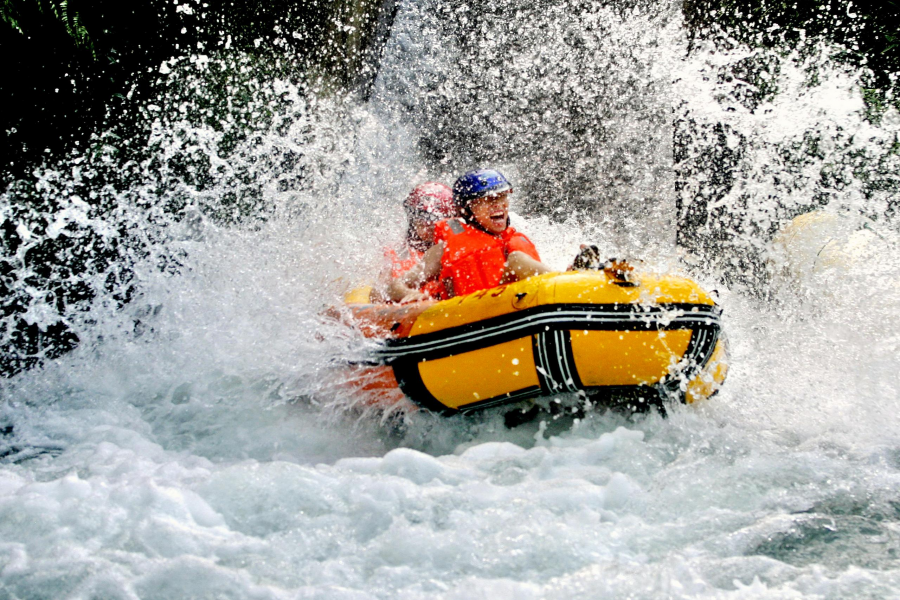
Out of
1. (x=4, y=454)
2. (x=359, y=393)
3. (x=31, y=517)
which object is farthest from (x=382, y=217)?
(x=31, y=517)

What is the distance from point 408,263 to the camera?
4.40 m

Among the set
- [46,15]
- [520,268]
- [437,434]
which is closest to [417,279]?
[520,268]

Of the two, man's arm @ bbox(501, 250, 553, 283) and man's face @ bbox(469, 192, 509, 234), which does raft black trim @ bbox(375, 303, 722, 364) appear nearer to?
man's arm @ bbox(501, 250, 553, 283)

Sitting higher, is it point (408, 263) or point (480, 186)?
point (480, 186)

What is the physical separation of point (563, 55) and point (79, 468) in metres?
5.72

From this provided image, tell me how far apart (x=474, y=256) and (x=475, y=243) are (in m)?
0.07

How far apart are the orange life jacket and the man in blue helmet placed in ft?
0.17

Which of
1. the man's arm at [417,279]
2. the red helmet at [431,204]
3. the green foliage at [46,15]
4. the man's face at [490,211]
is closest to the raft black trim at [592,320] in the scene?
the man's arm at [417,279]

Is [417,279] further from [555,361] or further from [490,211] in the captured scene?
[555,361]

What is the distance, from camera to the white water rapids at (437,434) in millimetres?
2104

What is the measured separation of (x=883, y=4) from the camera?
5.90m

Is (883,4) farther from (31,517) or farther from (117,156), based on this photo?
(31,517)

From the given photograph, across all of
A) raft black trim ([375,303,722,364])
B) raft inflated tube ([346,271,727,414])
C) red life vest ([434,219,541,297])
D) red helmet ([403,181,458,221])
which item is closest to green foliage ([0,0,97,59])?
red helmet ([403,181,458,221])

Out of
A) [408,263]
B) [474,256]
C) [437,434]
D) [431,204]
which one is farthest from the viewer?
[431,204]
